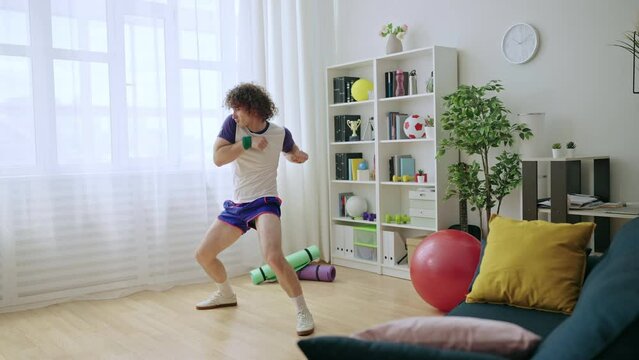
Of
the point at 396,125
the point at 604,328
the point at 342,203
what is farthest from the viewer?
the point at 342,203

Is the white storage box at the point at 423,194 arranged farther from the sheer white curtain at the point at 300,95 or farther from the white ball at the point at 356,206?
the sheer white curtain at the point at 300,95

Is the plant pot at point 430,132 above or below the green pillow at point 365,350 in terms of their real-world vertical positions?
above

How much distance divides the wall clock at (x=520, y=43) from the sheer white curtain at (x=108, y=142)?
2149mm

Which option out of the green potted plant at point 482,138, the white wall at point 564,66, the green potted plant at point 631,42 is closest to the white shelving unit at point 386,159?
the white wall at point 564,66

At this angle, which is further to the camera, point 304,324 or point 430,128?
point 430,128

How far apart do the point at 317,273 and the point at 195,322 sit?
1.27 metres

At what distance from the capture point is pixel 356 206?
5195mm

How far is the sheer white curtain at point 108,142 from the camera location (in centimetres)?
404

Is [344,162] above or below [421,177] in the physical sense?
above

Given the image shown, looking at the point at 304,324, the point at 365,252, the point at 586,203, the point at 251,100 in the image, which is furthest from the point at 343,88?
the point at 304,324

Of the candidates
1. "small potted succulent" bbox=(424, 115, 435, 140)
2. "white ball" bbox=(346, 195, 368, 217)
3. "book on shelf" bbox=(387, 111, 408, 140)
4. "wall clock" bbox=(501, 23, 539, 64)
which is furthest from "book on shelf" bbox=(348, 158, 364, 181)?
"wall clock" bbox=(501, 23, 539, 64)

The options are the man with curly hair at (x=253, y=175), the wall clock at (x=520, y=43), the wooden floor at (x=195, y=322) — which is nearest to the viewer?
the wooden floor at (x=195, y=322)

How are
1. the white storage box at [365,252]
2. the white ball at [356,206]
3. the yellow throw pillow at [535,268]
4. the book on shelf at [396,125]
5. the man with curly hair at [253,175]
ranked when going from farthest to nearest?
the white ball at [356,206] → the white storage box at [365,252] → the book on shelf at [396,125] → the man with curly hair at [253,175] → the yellow throw pillow at [535,268]

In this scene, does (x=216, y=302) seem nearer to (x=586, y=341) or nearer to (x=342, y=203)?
(x=342, y=203)
